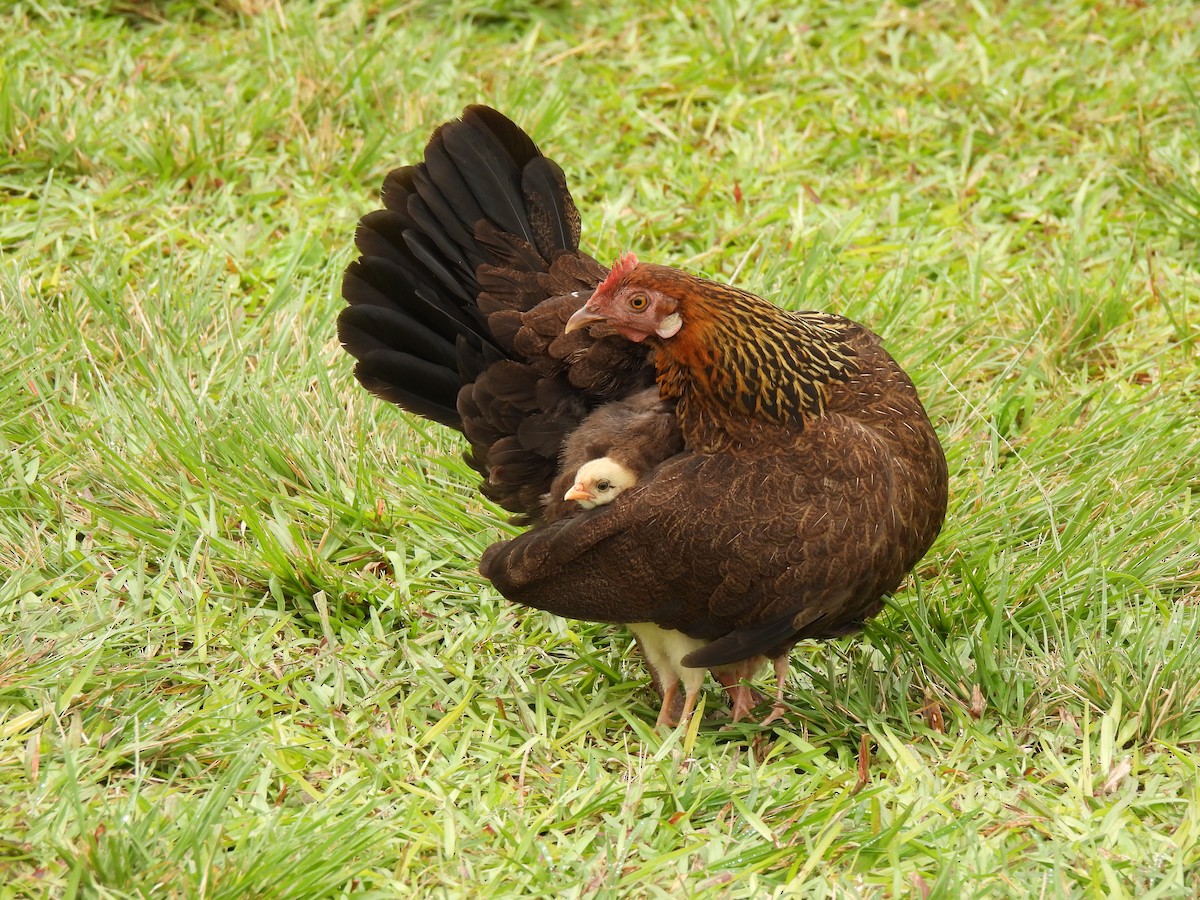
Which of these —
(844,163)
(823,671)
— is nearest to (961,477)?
(823,671)

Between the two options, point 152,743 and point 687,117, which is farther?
point 687,117

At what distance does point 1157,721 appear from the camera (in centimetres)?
329

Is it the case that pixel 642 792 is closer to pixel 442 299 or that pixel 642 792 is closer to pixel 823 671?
pixel 823 671

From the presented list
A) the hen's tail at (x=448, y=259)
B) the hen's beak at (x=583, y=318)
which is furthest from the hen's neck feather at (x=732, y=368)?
the hen's tail at (x=448, y=259)

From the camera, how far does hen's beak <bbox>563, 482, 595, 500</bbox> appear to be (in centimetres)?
333

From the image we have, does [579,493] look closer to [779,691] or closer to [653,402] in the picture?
[653,402]

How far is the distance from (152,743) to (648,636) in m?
1.22

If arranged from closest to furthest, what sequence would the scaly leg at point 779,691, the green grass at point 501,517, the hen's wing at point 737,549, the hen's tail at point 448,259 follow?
1. the green grass at point 501,517
2. the hen's wing at point 737,549
3. the scaly leg at point 779,691
4. the hen's tail at point 448,259

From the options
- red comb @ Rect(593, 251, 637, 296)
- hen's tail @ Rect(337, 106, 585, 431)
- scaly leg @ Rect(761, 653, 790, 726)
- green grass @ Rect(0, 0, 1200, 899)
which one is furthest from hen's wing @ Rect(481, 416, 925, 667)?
hen's tail @ Rect(337, 106, 585, 431)

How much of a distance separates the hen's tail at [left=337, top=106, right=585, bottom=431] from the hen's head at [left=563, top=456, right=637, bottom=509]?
20.2 inches

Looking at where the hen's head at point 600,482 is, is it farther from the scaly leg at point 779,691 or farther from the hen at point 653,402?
the scaly leg at point 779,691

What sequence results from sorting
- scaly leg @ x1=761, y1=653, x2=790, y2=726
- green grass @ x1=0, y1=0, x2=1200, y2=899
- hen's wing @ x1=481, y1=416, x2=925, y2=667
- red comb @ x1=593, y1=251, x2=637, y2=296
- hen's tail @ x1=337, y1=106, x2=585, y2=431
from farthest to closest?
hen's tail @ x1=337, y1=106, x2=585, y2=431
scaly leg @ x1=761, y1=653, x2=790, y2=726
red comb @ x1=593, y1=251, x2=637, y2=296
hen's wing @ x1=481, y1=416, x2=925, y2=667
green grass @ x1=0, y1=0, x2=1200, y2=899

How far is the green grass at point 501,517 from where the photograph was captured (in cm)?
299

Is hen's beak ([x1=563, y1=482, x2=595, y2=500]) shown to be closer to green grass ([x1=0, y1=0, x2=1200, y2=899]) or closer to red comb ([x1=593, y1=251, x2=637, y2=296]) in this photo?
red comb ([x1=593, y1=251, x2=637, y2=296])
